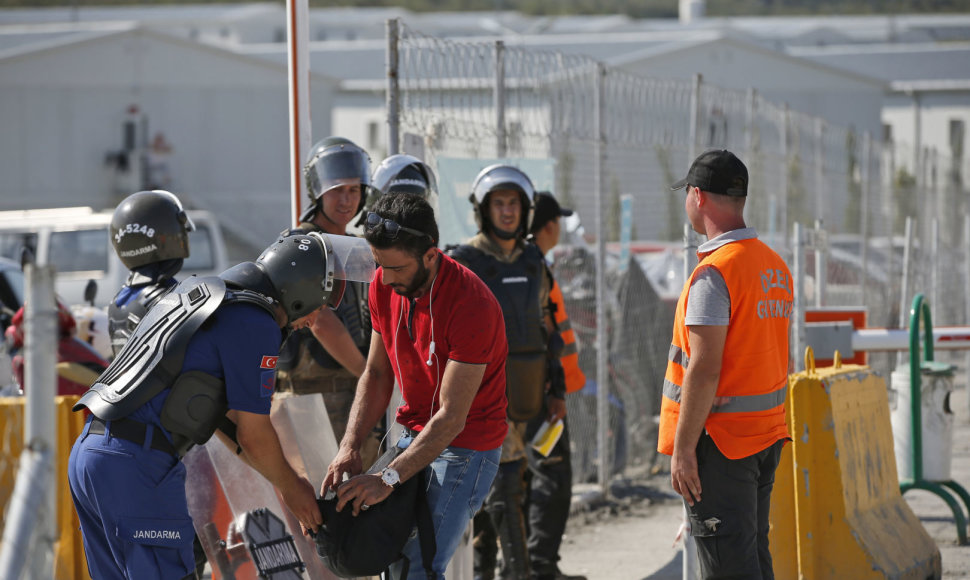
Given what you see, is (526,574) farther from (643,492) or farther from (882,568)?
(643,492)

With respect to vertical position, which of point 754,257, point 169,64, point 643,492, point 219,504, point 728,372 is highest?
point 169,64

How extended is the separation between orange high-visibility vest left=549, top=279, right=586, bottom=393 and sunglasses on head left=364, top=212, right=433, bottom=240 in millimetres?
2226

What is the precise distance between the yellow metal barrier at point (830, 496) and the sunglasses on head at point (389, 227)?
2.28 meters

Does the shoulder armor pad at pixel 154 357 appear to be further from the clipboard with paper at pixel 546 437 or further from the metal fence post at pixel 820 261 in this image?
the metal fence post at pixel 820 261

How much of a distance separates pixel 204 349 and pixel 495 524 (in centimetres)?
242

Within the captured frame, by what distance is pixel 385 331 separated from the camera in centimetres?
430

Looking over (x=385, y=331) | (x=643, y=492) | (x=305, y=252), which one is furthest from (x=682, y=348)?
(x=643, y=492)

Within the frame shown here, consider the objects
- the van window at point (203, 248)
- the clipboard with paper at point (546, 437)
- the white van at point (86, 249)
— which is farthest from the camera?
the van window at point (203, 248)

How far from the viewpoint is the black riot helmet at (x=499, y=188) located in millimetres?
5934

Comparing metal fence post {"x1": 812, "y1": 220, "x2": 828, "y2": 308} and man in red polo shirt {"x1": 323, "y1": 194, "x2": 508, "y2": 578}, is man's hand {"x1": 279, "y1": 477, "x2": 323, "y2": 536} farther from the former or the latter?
metal fence post {"x1": 812, "y1": 220, "x2": 828, "y2": 308}

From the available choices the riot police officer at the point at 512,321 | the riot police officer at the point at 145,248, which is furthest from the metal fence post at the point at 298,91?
the riot police officer at the point at 145,248

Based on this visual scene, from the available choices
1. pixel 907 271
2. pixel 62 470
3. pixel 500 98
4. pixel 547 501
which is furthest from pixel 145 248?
pixel 907 271

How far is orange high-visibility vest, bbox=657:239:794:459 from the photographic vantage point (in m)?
4.25

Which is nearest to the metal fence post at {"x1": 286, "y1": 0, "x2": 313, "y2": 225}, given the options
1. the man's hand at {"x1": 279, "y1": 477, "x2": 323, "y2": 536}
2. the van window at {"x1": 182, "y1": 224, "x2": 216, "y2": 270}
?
the man's hand at {"x1": 279, "y1": 477, "x2": 323, "y2": 536}
